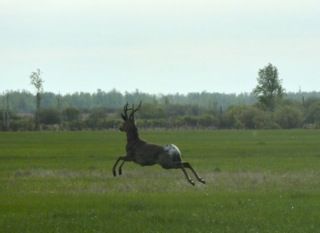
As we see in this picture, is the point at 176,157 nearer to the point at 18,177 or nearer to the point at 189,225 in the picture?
the point at 189,225

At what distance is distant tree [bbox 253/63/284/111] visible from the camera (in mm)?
150750

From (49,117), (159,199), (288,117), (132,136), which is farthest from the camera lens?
(49,117)

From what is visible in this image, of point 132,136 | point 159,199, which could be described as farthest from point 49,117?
point 159,199

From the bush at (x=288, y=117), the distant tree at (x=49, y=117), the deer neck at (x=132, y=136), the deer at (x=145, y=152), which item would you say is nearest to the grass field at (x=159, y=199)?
the deer at (x=145, y=152)

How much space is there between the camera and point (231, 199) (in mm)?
25016

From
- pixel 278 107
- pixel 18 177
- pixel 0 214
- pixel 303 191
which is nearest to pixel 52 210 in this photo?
pixel 0 214

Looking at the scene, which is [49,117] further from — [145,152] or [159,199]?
[159,199]

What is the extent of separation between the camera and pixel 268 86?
151625 mm

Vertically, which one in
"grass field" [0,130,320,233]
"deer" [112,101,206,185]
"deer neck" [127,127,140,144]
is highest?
"deer neck" [127,127,140,144]

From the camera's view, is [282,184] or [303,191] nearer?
[303,191]

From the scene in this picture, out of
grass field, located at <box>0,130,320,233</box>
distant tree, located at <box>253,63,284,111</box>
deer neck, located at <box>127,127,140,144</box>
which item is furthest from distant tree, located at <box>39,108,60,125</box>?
deer neck, located at <box>127,127,140,144</box>

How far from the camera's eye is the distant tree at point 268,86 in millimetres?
150750

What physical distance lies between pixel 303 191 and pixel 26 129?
10925 centimetres

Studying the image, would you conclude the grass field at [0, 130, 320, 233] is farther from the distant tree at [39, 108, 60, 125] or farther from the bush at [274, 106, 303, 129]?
the distant tree at [39, 108, 60, 125]
